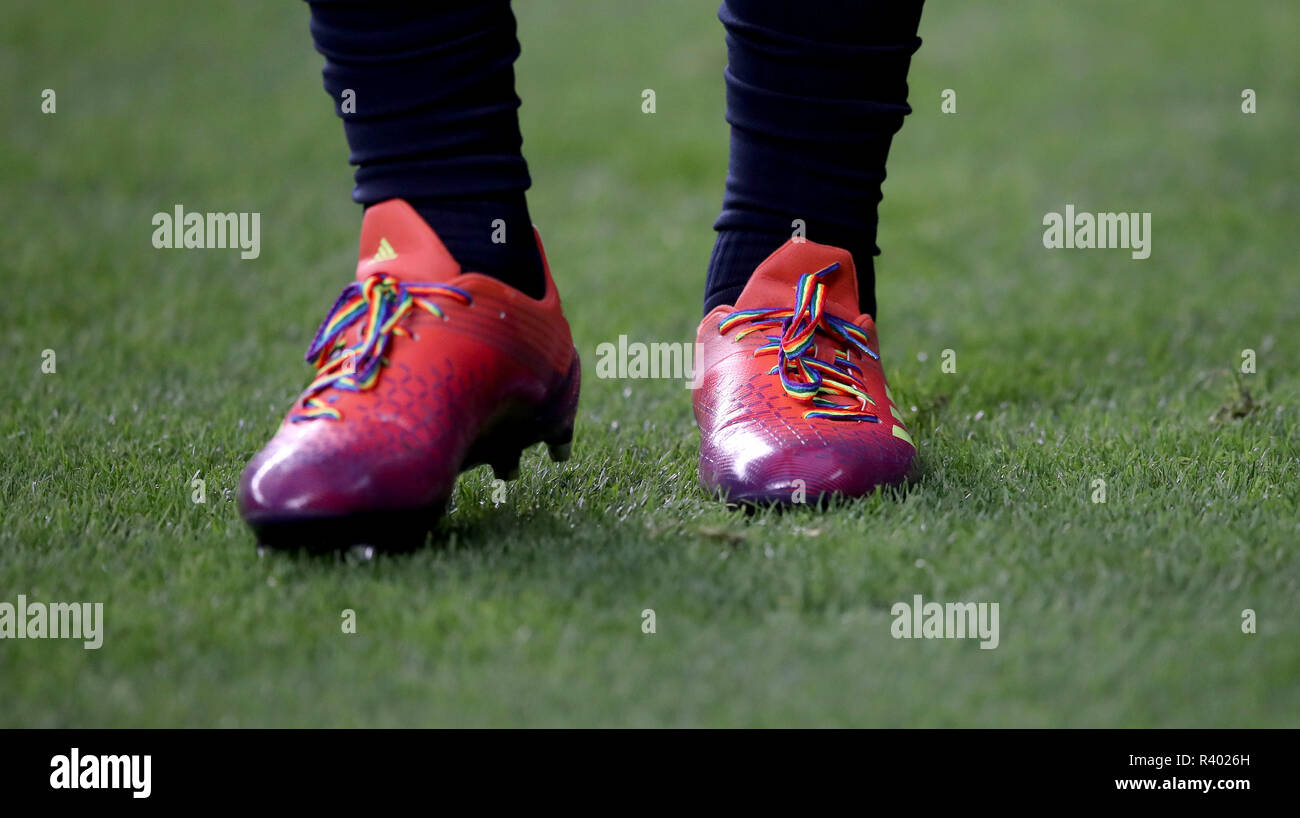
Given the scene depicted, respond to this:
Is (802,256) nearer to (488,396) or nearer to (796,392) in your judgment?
(796,392)

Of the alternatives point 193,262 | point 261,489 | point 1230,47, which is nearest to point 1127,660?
point 261,489

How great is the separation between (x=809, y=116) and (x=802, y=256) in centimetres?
18

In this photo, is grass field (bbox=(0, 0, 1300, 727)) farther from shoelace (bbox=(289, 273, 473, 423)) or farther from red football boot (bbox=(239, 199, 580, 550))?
shoelace (bbox=(289, 273, 473, 423))

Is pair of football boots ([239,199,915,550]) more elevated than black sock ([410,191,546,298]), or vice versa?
black sock ([410,191,546,298])

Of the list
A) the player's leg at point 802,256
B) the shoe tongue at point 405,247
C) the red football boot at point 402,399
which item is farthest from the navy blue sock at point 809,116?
the shoe tongue at point 405,247

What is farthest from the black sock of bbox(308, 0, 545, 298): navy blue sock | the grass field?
the grass field

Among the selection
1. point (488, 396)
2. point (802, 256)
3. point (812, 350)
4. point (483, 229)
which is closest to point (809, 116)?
point (802, 256)

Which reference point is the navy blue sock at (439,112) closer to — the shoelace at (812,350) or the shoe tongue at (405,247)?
the shoe tongue at (405,247)

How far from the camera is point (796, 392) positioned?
5.15 feet

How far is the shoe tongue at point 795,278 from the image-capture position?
1644 mm

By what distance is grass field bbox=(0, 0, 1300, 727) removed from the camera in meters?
1.10
